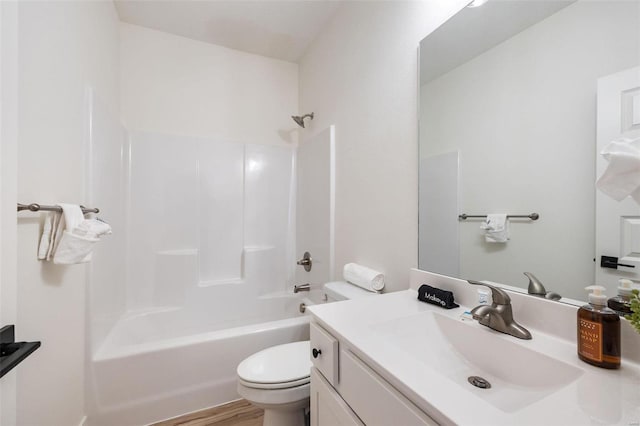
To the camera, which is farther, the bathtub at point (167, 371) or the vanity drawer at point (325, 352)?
the bathtub at point (167, 371)

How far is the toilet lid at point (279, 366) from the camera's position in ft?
3.82

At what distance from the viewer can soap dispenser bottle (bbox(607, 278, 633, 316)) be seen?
23.4 inches

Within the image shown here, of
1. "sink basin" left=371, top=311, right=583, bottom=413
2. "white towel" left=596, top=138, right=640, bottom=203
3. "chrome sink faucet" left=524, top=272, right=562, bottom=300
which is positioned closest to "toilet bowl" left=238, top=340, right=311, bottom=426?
"sink basin" left=371, top=311, right=583, bottom=413

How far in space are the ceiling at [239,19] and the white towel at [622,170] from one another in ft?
6.14

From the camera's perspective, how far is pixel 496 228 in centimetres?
90

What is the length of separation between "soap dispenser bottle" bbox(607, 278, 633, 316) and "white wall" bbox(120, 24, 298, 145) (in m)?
2.41

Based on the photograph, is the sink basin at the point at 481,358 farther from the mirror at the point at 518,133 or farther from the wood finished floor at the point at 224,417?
the wood finished floor at the point at 224,417

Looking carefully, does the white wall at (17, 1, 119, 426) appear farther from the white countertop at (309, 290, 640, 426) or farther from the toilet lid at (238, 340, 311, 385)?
the white countertop at (309, 290, 640, 426)

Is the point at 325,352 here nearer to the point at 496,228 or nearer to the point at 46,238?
the point at 496,228

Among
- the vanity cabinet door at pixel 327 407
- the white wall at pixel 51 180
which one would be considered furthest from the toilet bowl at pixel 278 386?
the white wall at pixel 51 180

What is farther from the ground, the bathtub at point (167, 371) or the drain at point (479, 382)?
the drain at point (479, 382)

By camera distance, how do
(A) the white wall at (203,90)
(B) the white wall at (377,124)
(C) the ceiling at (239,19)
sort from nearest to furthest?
(B) the white wall at (377,124)
(C) the ceiling at (239,19)
(A) the white wall at (203,90)

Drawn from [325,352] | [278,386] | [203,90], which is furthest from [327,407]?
[203,90]

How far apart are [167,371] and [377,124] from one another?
180 cm
